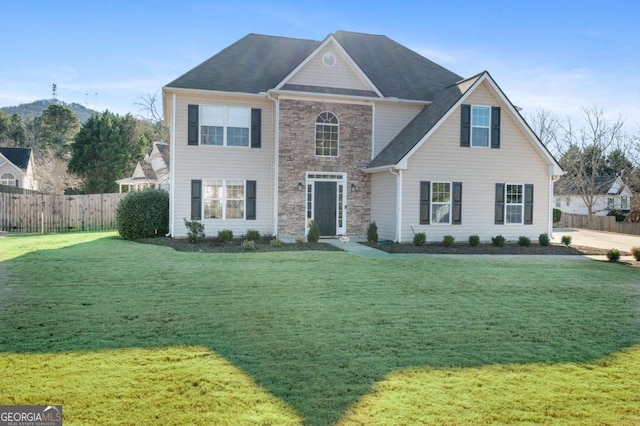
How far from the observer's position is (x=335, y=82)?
60.4ft

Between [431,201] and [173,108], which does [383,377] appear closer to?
[431,201]

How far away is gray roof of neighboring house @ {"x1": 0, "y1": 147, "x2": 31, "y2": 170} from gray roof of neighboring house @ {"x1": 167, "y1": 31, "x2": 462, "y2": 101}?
1431 inches

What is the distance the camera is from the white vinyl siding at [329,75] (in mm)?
18094

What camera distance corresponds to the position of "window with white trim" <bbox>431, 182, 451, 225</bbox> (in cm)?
1756

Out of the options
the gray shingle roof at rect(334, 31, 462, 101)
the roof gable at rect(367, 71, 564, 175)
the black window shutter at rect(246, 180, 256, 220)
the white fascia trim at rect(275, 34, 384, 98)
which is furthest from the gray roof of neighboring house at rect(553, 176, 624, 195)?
the black window shutter at rect(246, 180, 256, 220)

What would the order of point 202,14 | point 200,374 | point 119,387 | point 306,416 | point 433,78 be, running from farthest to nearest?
point 433,78 → point 202,14 → point 200,374 → point 119,387 → point 306,416

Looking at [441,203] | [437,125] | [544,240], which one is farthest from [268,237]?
[544,240]

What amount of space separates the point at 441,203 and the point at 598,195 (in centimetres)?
3151

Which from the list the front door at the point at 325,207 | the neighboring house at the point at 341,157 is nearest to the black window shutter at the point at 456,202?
the neighboring house at the point at 341,157

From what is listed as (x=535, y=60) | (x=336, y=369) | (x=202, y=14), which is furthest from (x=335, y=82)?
(x=336, y=369)

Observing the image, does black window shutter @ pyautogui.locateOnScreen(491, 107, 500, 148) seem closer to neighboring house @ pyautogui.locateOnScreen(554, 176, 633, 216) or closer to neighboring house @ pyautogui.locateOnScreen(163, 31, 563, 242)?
neighboring house @ pyautogui.locateOnScreen(163, 31, 563, 242)

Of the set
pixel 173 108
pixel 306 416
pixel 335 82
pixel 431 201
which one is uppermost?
pixel 335 82

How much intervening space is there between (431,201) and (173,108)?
31.8ft

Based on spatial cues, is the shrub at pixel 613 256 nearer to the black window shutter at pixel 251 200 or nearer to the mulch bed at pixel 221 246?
the mulch bed at pixel 221 246
